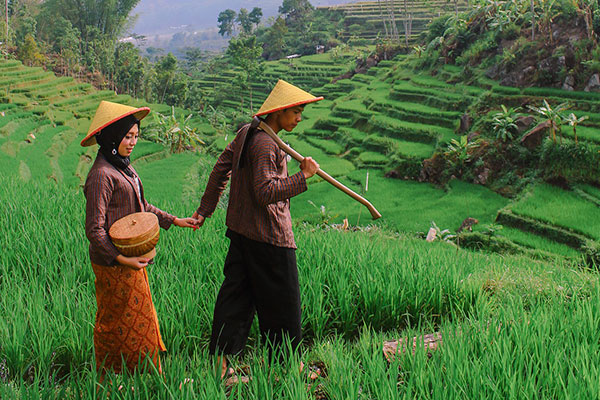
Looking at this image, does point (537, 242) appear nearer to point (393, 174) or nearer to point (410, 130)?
point (393, 174)

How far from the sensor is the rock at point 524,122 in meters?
11.3

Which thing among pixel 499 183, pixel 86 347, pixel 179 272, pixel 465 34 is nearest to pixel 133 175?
pixel 86 347

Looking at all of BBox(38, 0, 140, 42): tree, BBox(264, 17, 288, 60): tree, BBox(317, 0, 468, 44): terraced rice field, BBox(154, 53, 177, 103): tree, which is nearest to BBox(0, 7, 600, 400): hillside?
BBox(154, 53, 177, 103): tree

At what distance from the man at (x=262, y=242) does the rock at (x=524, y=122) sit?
34.9 ft

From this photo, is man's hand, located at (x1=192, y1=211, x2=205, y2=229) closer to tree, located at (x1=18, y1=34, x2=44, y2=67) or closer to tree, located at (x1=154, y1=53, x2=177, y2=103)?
tree, located at (x1=154, y1=53, x2=177, y2=103)

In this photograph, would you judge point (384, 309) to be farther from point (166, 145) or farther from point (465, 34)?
point (465, 34)

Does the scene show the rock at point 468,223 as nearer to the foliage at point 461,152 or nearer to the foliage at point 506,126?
the foliage at point 461,152

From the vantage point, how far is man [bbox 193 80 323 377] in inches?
76.4

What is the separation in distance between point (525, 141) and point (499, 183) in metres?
1.04

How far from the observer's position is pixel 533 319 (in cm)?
208

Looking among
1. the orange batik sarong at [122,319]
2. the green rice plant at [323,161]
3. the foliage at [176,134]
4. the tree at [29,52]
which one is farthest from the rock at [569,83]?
the tree at [29,52]

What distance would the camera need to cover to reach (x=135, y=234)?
176cm

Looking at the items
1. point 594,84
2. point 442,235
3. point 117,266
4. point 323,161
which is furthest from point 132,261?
point 323,161

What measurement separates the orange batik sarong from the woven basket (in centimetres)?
9
